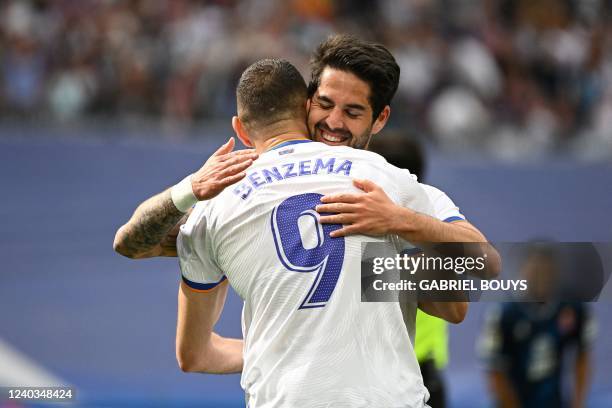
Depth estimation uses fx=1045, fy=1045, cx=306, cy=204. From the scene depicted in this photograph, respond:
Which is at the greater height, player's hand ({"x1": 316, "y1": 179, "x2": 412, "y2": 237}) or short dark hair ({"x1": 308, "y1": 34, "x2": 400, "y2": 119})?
short dark hair ({"x1": 308, "y1": 34, "x2": 400, "y2": 119})

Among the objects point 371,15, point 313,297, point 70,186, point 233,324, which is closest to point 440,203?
point 313,297

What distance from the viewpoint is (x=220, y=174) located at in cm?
303

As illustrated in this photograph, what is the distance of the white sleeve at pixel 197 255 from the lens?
123 inches

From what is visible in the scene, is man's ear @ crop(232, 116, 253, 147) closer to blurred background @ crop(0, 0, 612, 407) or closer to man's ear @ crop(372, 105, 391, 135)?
man's ear @ crop(372, 105, 391, 135)

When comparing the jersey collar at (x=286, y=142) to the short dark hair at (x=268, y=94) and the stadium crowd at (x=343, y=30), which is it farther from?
the stadium crowd at (x=343, y=30)

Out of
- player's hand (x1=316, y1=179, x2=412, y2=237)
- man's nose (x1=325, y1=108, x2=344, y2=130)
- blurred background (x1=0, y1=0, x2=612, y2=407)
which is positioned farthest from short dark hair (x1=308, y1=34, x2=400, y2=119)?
blurred background (x1=0, y1=0, x2=612, y2=407)

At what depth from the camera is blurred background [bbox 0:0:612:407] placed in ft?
25.3

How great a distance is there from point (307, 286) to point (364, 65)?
91 centimetres

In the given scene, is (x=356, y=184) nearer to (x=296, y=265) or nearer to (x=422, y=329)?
(x=296, y=265)

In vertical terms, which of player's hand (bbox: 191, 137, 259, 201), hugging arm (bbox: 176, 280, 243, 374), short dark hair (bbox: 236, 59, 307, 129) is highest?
short dark hair (bbox: 236, 59, 307, 129)

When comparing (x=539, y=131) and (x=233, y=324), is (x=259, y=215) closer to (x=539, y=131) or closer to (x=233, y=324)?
(x=233, y=324)

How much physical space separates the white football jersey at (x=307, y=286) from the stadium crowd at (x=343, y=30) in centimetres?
653

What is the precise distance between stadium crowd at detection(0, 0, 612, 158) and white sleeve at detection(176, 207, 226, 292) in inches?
254

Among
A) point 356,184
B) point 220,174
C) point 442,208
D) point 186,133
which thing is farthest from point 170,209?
point 186,133
